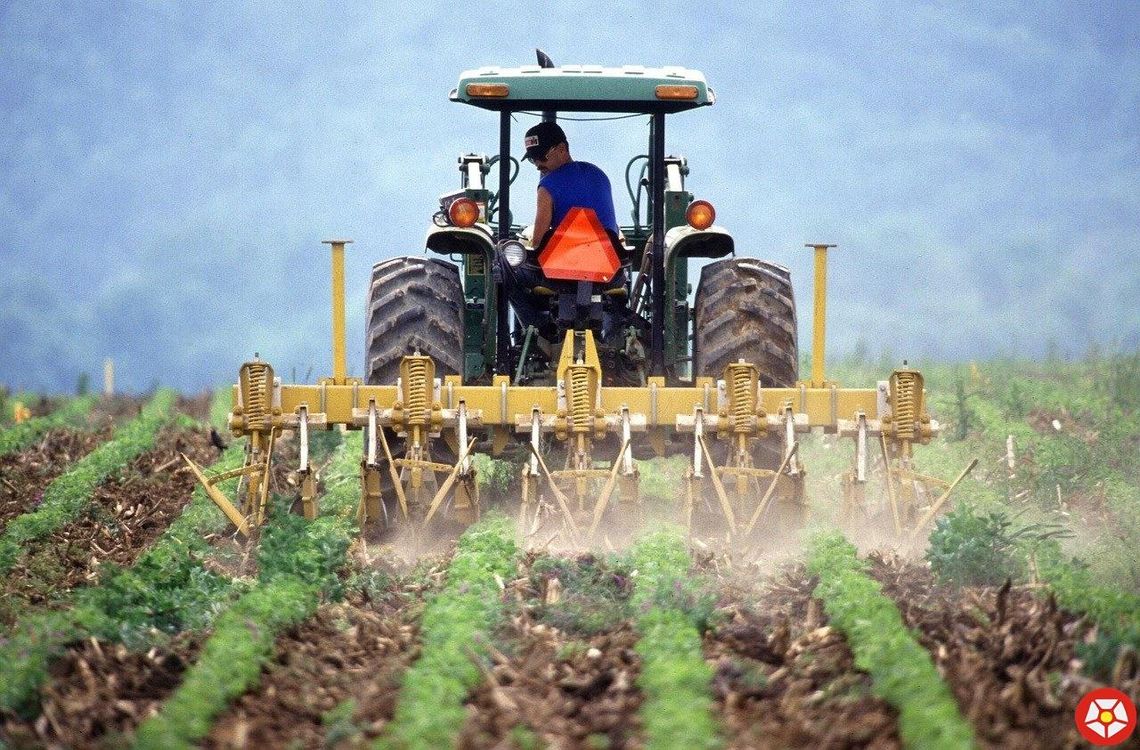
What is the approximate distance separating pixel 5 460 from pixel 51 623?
27.0 ft

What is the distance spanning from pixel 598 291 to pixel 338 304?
160cm

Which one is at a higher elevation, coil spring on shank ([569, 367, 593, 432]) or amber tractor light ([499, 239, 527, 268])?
amber tractor light ([499, 239, 527, 268])

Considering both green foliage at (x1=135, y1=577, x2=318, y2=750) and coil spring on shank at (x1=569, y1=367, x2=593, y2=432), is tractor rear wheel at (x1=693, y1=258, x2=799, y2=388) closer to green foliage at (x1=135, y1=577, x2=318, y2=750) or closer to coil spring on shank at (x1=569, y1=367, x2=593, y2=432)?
coil spring on shank at (x1=569, y1=367, x2=593, y2=432)

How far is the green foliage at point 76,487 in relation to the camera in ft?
35.0

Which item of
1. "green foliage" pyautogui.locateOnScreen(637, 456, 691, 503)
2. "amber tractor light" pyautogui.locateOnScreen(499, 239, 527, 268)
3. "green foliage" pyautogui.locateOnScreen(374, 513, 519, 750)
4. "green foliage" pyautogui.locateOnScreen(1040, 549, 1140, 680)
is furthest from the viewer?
"green foliage" pyautogui.locateOnScreen(637, 456, 691, 503)

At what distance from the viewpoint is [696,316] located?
35.6 feet

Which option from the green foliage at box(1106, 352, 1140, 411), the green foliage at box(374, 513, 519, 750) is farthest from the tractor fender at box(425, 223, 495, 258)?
the green foliage at box(1106, 352, 1140, 411)

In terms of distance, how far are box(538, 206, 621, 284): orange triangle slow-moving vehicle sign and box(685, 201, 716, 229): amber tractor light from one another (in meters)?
0.54

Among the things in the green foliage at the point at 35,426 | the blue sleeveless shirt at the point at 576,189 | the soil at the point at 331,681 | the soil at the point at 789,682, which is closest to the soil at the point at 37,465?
the green foliage at the point at 35,426

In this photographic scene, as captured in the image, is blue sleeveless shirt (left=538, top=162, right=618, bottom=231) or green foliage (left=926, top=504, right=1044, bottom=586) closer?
green foliage (left=926, top=504, right=1044, bottom=586)

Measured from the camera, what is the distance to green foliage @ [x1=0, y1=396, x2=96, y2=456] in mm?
15984

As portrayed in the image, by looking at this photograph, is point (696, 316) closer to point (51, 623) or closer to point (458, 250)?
point (458, 250)

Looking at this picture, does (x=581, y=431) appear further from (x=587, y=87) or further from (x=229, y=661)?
(x=229, y=661)

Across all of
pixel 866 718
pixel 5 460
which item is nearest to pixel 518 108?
pixel 866 718
